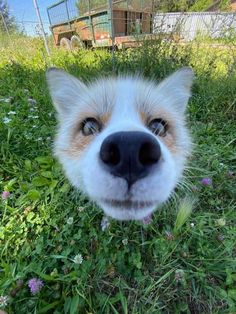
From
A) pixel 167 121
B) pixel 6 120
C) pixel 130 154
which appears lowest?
pixel 6 120

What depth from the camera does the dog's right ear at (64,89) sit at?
181 cm

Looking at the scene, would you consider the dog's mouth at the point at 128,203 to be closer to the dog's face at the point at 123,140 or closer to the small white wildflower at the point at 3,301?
the dog's face at the point at 123,140

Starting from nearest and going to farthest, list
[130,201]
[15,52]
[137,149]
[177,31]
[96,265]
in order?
[137,149]
[130,201]
[96,265]
[177,31]
[15,52]

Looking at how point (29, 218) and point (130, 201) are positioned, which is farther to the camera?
point (29, 218)

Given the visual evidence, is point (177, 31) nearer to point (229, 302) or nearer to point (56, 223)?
point (56, 223)

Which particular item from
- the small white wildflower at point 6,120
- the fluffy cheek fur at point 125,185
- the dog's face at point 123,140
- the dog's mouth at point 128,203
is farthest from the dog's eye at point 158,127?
the small white wildflower at point 6,120

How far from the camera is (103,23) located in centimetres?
752

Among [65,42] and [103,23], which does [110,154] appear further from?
[65,42]

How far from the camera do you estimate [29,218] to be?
1.82 m

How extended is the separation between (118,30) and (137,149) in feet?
22.7

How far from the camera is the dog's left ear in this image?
6.10ft

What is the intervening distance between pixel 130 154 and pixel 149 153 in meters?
0.09

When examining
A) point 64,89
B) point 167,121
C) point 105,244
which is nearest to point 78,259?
point 105,244

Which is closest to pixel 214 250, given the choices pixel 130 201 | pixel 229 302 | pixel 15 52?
pixel 229 302
